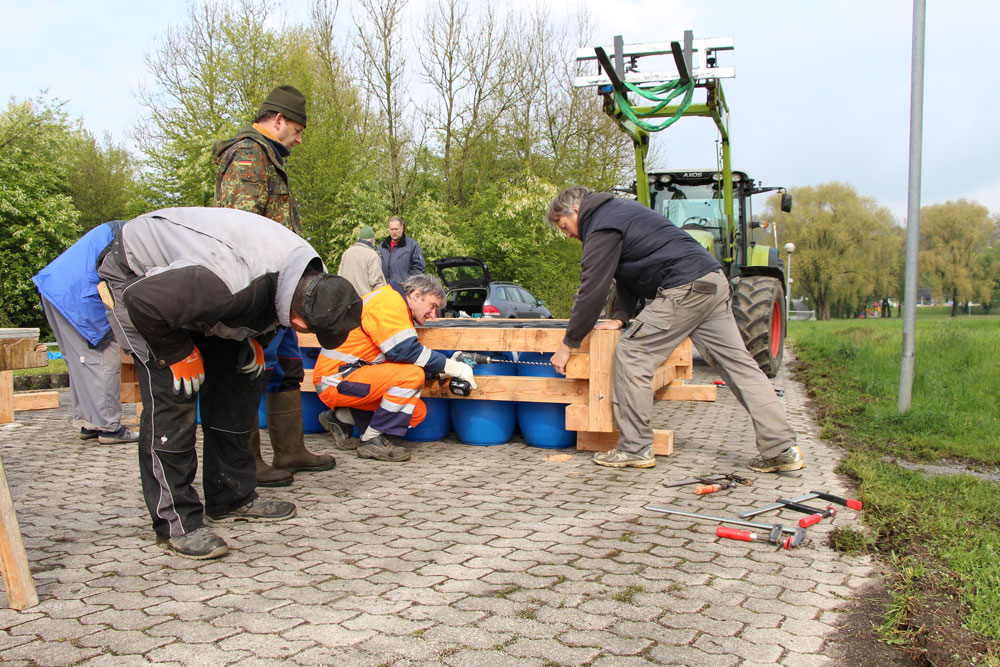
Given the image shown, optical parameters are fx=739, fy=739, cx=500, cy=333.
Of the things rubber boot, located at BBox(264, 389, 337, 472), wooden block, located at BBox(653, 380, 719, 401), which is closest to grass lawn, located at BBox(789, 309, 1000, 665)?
Answer: wooden block, located at BBox(653, 380, 719, 401)

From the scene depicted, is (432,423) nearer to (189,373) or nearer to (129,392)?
(129,392)

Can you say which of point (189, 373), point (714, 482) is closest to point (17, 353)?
point (189, 373)

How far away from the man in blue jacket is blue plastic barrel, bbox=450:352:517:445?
2.64 metres

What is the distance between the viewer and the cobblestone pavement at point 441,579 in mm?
2395

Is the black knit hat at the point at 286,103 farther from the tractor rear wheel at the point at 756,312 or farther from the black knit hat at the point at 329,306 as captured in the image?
the tractor rear wheel at the point at 756,312

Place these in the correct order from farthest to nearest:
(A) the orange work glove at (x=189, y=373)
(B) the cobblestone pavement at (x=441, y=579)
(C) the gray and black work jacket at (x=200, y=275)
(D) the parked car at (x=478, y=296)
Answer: (D) the parked car at (x=478, y=296), (A) the orange work glove at (x=189, y=373), (C) the gray and black work jacket at (x=200, y=275), (B) the cobblestone pavement at (x=441, y=579)

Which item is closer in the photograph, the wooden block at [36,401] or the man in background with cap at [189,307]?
the man in background with cap at [189,307]

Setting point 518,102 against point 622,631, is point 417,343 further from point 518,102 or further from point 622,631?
point 518,102

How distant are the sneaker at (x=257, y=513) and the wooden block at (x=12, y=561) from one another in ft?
3.72

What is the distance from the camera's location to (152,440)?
3170mm

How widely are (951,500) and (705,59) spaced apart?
18.3 feet

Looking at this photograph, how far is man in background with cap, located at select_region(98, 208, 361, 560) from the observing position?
2.87 meters

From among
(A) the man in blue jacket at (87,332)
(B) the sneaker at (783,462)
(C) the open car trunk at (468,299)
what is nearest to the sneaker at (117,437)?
(A) the man in blue jacket at (87,332)

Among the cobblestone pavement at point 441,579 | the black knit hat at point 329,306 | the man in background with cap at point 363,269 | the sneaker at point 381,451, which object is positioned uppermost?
the man in background with cap at point 363,269
